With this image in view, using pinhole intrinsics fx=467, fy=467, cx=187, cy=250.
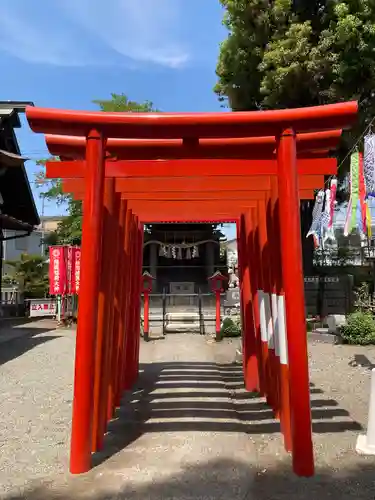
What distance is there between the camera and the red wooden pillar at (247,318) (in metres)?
7.07

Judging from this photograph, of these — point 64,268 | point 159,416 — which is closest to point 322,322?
point 64,268

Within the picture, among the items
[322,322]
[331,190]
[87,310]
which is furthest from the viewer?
[322,322]

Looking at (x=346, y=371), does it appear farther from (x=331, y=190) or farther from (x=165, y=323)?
(x=165, y=323)

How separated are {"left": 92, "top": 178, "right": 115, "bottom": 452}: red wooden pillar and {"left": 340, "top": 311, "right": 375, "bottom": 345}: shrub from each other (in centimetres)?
896

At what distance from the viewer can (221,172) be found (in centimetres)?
480

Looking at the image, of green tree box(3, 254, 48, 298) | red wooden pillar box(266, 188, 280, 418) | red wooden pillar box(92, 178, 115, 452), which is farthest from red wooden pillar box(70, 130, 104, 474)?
green tree box(3, 254, 48, 298)

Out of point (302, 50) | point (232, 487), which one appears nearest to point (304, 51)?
point (302, 50)

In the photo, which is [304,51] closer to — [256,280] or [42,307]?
[256,280]

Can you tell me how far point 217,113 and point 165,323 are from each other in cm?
1266

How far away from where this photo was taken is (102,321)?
459cm

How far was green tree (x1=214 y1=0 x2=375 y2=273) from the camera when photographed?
1474 cm

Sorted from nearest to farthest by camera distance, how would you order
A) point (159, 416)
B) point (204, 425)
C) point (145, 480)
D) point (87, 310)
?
point (145, 480) < point (87, 310) < point (204, 425) < point (159, 416)

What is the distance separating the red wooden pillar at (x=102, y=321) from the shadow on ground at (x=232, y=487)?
747 mm

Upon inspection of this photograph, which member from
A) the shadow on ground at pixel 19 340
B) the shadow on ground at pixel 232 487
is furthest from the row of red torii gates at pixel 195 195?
the shadow on ground at pixel 19 340
